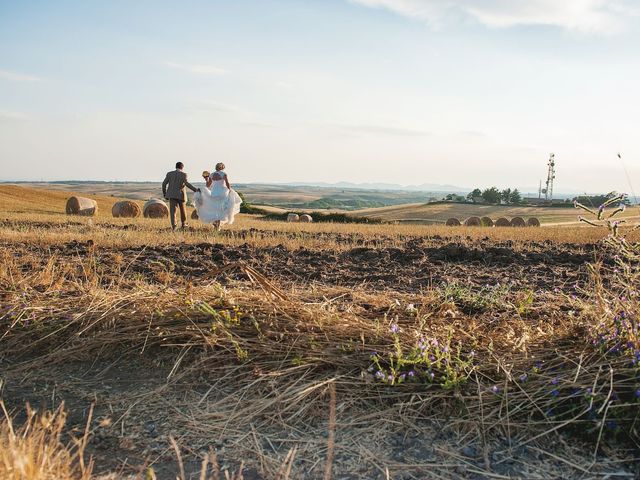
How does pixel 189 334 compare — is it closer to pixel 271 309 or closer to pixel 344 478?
pixel 271 309

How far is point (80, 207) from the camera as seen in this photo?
28594mm

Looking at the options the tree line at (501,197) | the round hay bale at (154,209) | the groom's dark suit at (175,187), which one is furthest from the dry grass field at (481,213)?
the groom's dark suit at (175,187)

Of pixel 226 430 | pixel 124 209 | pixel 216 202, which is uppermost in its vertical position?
pixel 216 202

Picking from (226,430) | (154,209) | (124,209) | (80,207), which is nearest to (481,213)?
(154,209)

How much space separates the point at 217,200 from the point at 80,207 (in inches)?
626

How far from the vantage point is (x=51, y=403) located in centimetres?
313

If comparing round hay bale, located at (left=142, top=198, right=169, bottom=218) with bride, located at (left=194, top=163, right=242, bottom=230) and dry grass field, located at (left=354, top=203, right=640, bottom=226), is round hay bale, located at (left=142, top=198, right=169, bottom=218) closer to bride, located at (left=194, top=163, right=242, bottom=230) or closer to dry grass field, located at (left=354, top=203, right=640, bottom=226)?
bride, located at (left=194, top=163, right=242, bottom=230)

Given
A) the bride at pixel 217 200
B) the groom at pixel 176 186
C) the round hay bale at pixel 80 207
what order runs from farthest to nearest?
the round hay bale at pixel 80 207
the bride at pixel 217 200
the groom at pixel 176 186

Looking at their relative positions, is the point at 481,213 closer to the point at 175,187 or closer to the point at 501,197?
the point at 501,197

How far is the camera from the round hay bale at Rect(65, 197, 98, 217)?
93.1ft

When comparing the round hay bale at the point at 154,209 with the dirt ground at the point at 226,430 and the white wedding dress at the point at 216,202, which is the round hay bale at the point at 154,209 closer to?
the white wedding dress at the point at 216,202

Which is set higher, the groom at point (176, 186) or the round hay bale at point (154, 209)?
the groom at point (176, 186)

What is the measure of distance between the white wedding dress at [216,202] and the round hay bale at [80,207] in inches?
565

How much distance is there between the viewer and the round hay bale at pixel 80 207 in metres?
28.4
